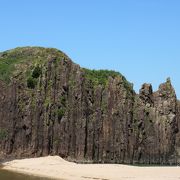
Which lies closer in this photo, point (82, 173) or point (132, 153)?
point (82, 173)

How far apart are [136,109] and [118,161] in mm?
18113

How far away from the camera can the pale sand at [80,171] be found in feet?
189

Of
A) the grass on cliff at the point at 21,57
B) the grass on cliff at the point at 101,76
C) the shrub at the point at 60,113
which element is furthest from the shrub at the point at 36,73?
the grass on cliff at the point at 101,76

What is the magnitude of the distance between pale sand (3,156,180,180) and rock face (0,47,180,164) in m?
10.4

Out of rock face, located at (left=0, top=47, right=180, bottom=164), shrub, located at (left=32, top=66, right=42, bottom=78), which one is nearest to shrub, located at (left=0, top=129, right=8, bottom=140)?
rock face, located at (left=0, top=47, right=180, bottom=164)

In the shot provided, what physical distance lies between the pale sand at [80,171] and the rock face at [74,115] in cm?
1043

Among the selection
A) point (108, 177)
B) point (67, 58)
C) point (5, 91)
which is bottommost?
point (108, 177)

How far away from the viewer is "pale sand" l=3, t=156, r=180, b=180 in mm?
57500

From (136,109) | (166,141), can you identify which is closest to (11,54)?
(136,109)

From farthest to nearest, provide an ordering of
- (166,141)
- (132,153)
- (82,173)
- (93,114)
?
(166,141), (132,153), (93,114), (82,173)

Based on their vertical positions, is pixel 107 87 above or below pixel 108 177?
above

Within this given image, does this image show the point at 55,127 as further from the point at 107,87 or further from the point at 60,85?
the point at 107,87

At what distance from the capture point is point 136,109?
114 m

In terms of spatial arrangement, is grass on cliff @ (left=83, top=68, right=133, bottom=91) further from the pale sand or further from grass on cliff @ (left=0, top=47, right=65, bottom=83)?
the pale sand
